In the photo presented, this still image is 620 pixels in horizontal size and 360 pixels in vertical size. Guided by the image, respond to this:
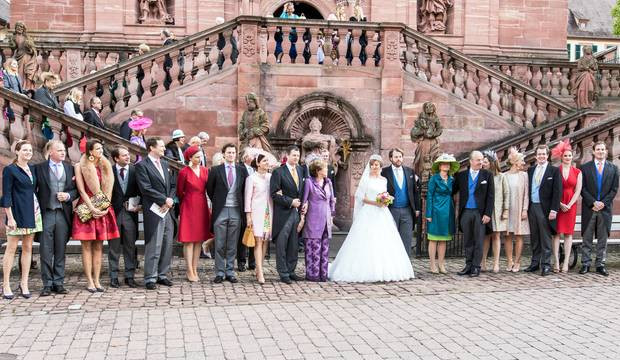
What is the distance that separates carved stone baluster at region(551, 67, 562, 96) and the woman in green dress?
9.33 meters

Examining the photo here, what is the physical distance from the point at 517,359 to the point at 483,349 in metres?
0.38

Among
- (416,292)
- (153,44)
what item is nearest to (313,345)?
(416,292)

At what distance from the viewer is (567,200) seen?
10.9 m

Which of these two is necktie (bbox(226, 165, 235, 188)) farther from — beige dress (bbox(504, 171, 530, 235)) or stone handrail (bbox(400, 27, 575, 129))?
stone handrail (bbox(400, 27, 575, 129))

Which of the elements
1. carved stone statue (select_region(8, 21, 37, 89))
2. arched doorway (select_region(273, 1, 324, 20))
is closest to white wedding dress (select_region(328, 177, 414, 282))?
carved stone statue (select_region(8, 21, 37, 89))

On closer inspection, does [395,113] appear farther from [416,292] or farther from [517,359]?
[517,359]

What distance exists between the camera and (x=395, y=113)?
50.6 feet

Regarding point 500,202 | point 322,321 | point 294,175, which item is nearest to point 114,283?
point 294,175

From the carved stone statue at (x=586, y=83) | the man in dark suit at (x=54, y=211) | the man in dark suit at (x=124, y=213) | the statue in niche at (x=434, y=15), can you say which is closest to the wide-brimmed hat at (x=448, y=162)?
the man in dark suit at (x=124, y=213)

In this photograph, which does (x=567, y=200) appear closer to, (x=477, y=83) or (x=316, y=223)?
(x=316, y=223)

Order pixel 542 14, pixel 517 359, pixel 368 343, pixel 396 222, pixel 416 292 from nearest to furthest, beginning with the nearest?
1. pixel 517 359
2. pixel 368 343
3. pixel 416 292
4. pixel 396 222
5. pixel 542 14

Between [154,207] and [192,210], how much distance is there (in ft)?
2.01

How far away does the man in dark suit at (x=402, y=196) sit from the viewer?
35.0ft

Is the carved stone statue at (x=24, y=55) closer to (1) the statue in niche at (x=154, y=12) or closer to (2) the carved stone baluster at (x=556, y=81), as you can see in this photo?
(1) the statue in niche at (x=154, y=12)
